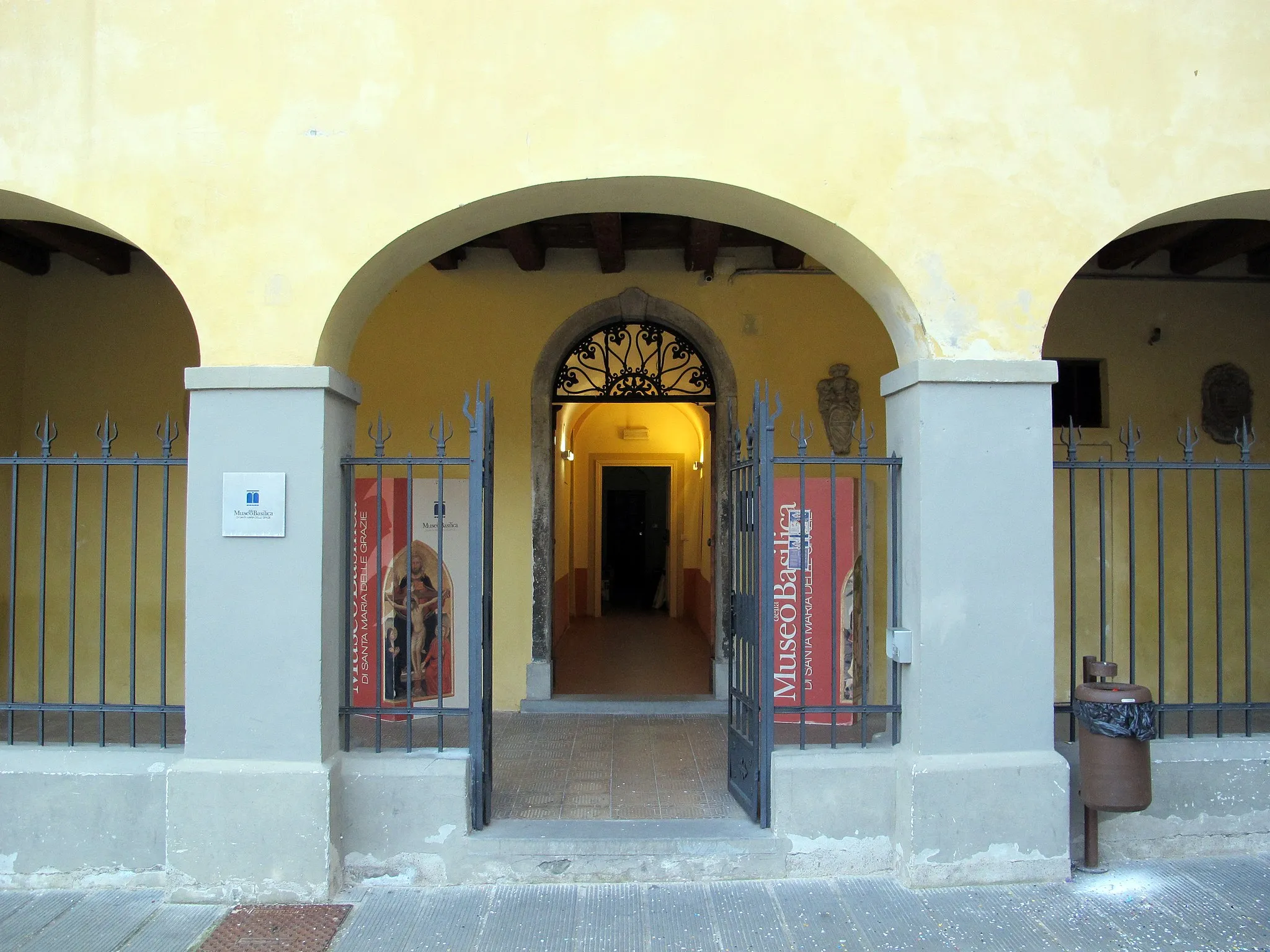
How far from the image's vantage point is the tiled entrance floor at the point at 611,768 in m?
4.50

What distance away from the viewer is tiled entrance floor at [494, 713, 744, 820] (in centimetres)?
450

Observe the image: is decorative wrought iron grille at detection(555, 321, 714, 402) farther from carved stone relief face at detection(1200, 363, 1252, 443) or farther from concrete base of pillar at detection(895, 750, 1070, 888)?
carved stone relief face at detection(1200, 363, 1252, 443)

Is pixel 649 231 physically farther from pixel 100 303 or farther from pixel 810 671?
pixel 100 303

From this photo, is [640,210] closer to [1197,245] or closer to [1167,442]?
[1197,245]

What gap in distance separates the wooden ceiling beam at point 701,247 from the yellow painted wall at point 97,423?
3.84 meters

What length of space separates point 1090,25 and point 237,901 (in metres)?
5.51

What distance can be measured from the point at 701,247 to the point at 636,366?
1278 millimetres

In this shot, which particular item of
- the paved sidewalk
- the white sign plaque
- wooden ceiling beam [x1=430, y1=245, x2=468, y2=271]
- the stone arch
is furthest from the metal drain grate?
wooden ceiling beam [x1=430, y1=245, x2=468, y2=271]

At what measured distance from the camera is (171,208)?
4.00 meters

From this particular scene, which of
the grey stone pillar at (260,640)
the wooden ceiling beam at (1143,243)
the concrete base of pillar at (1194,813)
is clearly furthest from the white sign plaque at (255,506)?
the wooden ceiling beam at (1143,243)

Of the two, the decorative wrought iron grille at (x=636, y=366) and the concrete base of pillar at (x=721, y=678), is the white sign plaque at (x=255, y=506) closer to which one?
the decorative wrought iron grille at (x=636, y=366)

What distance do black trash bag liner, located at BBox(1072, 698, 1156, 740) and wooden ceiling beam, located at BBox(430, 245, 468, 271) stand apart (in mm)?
4926

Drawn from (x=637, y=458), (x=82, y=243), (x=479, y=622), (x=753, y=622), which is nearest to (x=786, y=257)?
(x=753, y=622)

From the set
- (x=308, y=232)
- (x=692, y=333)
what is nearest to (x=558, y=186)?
(x=308, y=232)
